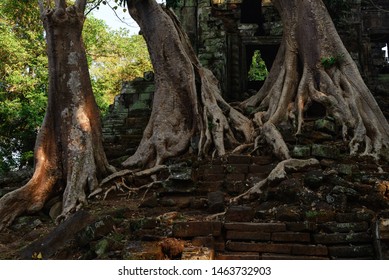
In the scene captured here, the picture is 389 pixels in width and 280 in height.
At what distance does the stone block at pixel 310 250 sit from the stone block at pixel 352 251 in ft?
0.20

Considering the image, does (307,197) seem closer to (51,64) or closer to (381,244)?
(381,244)

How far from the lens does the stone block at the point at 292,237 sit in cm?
406

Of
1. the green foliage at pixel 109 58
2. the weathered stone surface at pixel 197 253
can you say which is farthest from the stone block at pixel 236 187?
the green foliage at pixel 109 58

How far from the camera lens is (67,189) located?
5695mm

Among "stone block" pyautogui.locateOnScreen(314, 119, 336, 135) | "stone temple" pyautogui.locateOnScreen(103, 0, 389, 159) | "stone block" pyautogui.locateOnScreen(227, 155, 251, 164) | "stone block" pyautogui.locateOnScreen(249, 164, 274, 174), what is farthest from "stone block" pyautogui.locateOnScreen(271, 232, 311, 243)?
"stone temple" pyautogui.locateOnScreen(103, 0, 389, 159)

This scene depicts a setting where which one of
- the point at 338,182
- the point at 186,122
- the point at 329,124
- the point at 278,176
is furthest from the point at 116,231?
the point at 329,124

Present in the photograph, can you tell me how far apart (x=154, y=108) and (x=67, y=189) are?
2.14 metres

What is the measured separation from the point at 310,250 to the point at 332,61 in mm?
4049

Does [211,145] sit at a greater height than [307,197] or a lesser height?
greater

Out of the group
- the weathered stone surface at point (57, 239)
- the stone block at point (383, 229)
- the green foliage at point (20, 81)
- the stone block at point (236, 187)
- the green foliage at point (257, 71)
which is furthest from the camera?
the green foliage at point (257, 71)

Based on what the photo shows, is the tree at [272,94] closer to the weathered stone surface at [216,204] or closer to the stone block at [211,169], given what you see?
the stone block at [211,169]

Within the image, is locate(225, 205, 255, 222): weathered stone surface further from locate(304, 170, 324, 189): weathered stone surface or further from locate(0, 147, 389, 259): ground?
locate(304, 170, 324, 189): weathered stone surface

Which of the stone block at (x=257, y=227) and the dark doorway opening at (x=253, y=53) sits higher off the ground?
the dark doorway opening at (x=253, y=53)

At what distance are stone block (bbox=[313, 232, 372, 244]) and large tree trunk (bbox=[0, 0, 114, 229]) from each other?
9.60 ft
